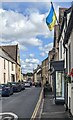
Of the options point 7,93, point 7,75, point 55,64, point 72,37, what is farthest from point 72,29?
A: point 7,75

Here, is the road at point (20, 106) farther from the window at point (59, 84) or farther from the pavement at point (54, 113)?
the window at point (59, 84)

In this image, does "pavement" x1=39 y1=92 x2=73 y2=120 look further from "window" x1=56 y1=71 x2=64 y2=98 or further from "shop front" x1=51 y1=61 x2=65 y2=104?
"window" x1=56 y1=71 x2=64 y2=98

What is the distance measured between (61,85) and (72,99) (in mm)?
9612

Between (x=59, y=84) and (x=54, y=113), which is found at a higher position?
(x=59, y=84)

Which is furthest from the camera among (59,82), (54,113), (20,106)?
(59,82)

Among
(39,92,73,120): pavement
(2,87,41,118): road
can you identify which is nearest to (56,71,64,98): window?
(2,87,41,118): road

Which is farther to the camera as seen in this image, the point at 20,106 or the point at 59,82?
the point at 59,82

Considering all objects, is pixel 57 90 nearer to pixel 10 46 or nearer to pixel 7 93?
pixel 7 93

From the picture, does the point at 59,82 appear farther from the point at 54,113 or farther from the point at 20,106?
the point at 54,113

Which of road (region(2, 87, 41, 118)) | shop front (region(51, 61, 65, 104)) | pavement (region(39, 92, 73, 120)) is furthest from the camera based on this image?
shop front (region(51, 61, 65, 104))

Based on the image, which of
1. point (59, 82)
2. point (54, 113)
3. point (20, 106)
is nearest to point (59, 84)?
point (59, 82)

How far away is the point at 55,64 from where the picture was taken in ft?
81.0

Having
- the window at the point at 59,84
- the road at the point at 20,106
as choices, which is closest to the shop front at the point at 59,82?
the window at the point at 59,84

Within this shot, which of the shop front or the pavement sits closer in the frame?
the pavement
